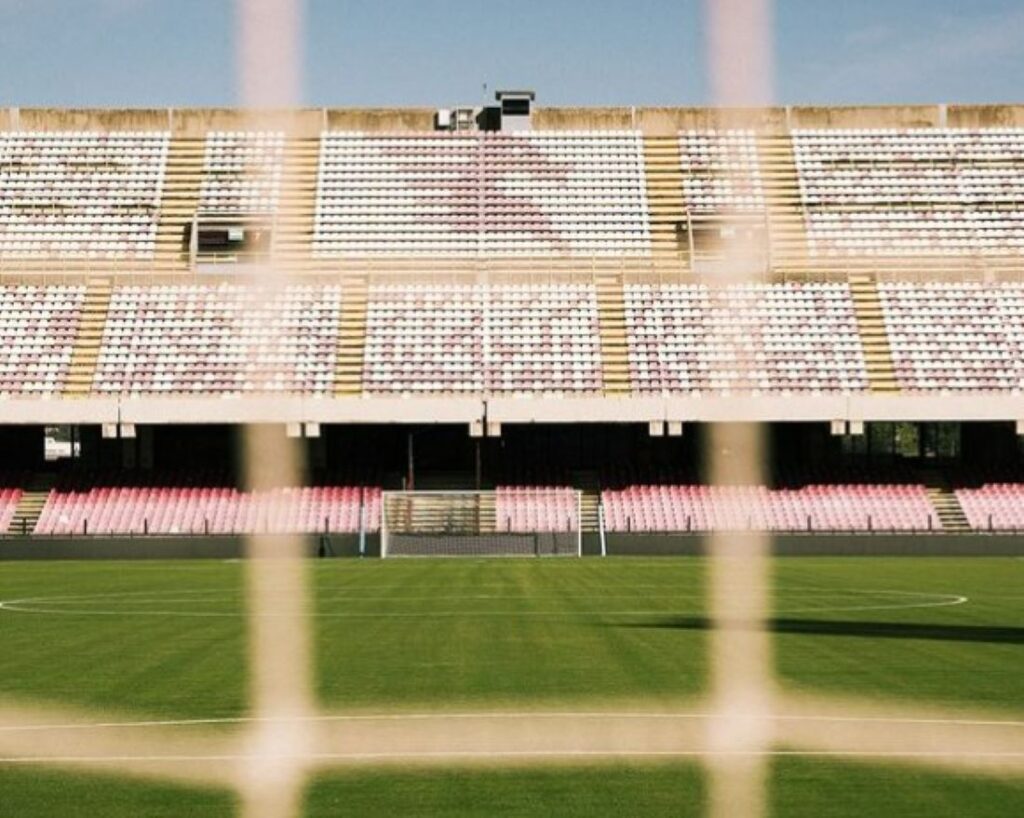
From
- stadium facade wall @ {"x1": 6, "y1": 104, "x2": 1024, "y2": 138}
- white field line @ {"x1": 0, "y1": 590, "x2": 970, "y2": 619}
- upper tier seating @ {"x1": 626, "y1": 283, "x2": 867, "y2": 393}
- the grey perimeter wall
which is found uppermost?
stadium facade wall @ {"x1": 6, "y1": 104, "x2": 1024, "y2": 138}

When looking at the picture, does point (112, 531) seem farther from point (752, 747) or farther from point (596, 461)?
point (752, 747)

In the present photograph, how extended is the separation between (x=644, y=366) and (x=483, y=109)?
785 inches

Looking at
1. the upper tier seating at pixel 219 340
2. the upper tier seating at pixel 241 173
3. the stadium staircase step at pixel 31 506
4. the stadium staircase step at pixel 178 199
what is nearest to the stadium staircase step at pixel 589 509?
the upper tier seating at pixel 219 340

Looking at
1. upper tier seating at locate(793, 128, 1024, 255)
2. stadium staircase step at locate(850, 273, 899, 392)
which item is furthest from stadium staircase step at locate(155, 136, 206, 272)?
Result: stadium staircase step at locate(850, 273, 899, 392)

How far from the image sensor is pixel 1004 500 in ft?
224

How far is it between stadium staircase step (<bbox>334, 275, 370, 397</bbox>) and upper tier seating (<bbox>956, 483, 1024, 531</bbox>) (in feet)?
72.2

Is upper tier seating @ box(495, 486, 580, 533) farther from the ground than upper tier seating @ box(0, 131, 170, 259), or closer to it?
closer to it

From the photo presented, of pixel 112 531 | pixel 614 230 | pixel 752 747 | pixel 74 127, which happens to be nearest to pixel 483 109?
pixel 614 230

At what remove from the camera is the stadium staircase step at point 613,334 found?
72250 mm

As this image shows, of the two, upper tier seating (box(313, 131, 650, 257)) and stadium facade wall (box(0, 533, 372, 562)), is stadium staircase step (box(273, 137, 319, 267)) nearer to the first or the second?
upper tier seating (box(313, 131, 650, 257))

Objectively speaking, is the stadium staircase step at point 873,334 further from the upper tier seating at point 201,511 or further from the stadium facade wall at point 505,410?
the upper tier seating at point 201,511

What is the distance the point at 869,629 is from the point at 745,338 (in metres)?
44.7

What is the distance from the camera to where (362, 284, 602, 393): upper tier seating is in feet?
237

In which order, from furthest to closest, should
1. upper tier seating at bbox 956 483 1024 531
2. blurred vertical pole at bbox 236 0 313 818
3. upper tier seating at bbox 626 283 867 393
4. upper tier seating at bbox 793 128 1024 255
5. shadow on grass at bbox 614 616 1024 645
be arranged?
upper tier seating at bbox 793 128 1024 255 < upper tier seating at bbox 626 283 867 393 < upper tier seating at bbox 956 483 1024 531 < shadow on grass at bbox 614 616 1024 645 < blurred vertical pole at bbox 236 0 313 818
